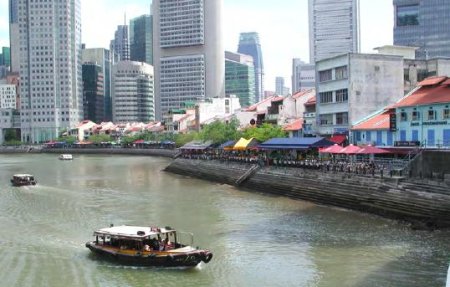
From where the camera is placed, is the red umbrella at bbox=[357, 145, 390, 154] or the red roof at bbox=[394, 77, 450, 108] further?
the red roof at bbox=[394, 77, 450, 108]

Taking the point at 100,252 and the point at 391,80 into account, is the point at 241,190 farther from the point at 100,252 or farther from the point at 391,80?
the point at 100,252

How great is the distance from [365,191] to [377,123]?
70.6ft

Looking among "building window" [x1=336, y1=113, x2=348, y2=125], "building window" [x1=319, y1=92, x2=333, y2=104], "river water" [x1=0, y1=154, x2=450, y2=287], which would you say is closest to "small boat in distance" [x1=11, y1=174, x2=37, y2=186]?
"river water" [x1=0, y1=154, x2=450, y2=287]

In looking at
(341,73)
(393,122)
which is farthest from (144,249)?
(341,73)

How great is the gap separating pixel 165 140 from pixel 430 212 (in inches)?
5826

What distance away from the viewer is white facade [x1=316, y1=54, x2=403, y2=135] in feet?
262

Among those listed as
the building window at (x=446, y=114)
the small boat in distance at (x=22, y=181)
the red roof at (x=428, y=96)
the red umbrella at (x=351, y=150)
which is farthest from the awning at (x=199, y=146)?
the building window at (x=446, y=114)

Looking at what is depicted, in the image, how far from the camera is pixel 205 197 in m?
68.2

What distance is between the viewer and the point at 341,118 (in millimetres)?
83125

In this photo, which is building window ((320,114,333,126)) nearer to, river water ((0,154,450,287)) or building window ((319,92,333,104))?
building window ((319,92,333,104))

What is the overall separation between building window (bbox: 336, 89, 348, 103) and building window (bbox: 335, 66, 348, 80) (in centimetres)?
182

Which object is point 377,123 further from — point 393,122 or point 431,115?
point 431,115

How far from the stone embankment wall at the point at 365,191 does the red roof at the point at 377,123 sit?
38.6 feet

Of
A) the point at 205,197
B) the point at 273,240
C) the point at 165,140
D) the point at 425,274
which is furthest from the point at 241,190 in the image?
the point at 165,140
